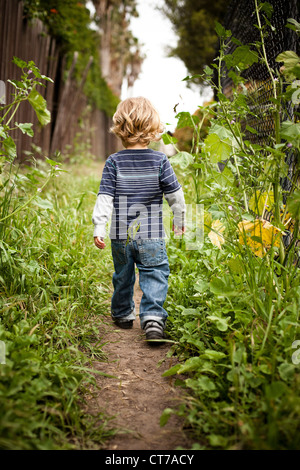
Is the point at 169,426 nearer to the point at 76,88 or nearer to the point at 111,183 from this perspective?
the point at 111,183

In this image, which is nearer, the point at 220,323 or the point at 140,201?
the point at 220,323

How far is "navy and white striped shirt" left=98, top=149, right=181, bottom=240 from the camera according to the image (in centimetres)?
207

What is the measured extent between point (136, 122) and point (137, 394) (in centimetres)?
142

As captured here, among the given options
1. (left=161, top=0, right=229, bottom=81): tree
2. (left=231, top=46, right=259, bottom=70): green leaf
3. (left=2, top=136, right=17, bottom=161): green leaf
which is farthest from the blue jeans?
(left=161, top=0, right=229, bottom=81): tree

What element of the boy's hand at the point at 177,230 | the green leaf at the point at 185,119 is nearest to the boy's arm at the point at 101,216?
the boy's hand at the point at 177,230

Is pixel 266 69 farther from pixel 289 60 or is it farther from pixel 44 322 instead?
pixel 44 322

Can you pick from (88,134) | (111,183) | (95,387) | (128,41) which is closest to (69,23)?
(88,134)

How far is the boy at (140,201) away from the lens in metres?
2.05

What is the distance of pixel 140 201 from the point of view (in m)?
2.08

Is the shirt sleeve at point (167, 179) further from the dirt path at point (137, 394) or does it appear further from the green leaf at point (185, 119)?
the dirt path at point (137, 394)

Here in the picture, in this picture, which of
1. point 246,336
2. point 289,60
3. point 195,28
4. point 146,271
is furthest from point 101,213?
point 195,28

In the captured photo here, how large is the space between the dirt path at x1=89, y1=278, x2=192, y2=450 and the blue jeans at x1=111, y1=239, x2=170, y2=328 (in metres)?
0.18

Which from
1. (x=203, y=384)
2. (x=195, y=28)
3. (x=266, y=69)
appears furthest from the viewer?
(x=195, y=28)

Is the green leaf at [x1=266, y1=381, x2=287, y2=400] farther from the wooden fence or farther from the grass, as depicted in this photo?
the wooden fence
